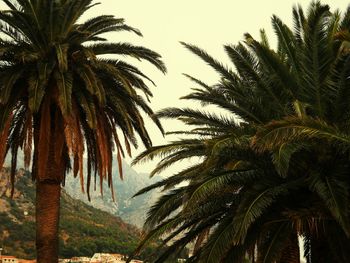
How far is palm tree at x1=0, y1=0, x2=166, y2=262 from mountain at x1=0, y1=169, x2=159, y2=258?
221 feet

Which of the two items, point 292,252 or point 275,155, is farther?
point 292,252

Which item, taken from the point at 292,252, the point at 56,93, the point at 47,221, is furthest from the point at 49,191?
the point at 292,252

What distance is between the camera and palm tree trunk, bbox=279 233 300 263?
11.8 m

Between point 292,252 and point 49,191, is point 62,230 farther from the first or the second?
point 292,252

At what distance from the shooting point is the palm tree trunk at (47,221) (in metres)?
12.5

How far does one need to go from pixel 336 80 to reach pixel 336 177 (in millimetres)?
2600

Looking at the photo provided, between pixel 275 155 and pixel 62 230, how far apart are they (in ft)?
303

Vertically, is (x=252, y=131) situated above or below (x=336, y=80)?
below

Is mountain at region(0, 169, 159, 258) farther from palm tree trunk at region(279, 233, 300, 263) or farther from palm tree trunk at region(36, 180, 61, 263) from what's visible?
palm tree trunk at region(279, 233, 300, 263)

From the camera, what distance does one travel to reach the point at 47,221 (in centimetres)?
1274

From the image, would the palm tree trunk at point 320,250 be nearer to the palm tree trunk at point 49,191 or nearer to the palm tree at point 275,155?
the palm tree at point 275,155

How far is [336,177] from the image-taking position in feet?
32.2

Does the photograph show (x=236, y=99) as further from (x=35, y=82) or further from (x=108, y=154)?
(x=35, y=82)

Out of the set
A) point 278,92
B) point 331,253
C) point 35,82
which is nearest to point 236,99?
point 278,92
